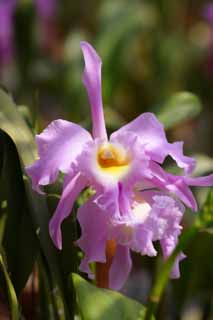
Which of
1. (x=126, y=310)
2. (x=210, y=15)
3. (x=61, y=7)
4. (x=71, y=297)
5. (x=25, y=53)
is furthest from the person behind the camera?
(x=61, y=7)

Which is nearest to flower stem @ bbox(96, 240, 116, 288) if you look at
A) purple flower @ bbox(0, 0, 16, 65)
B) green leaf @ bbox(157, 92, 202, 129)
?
green leaf @ bbox(157, 92, 202, 129)

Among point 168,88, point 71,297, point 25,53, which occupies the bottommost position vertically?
point 168,88

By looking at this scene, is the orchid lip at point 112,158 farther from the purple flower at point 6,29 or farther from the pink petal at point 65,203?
the purple flower at point 6,29

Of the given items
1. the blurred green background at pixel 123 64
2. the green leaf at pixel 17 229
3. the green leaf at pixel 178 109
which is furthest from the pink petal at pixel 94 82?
the blurred green background at pixel 123 64

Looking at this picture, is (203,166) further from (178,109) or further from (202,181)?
(202,181)

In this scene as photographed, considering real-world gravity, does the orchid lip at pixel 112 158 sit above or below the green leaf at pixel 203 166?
above

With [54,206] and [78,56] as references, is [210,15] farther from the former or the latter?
[54,206]

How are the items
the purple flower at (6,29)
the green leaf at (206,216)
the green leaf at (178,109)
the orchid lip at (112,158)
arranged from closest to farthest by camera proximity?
the green leaf at (206,216)
the orchid lip at (112,158)
the green leaf at (178,109)
the purple flower at (6,29)

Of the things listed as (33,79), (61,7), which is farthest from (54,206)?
(61,7)
